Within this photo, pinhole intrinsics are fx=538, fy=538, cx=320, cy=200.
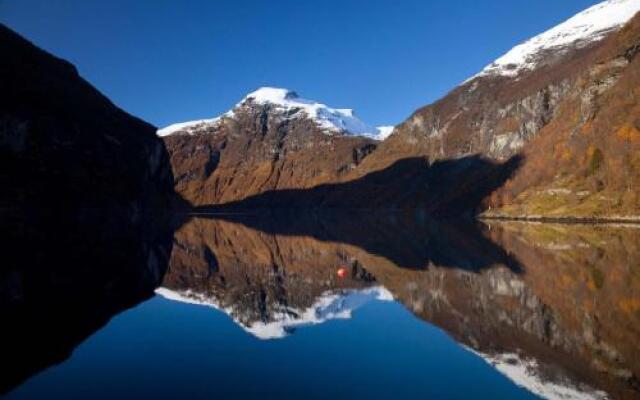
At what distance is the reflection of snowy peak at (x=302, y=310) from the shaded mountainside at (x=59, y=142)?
88698 mm

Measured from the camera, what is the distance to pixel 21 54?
16238 cm

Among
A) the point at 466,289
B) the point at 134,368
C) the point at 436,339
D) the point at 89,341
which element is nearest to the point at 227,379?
the point at 134,368

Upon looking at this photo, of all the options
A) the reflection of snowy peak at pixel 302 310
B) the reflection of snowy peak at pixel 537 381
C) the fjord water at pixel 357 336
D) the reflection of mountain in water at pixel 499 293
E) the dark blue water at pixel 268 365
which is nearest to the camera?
the reflection of snowy peak at pixel 537 381

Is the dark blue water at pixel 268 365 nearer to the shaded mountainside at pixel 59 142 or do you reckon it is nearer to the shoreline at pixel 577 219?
the shoreline at pixel 577 219

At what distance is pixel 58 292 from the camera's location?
1081 inches

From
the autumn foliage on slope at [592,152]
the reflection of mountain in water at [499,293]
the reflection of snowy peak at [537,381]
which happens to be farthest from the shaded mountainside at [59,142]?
the autumn foliage on slope at [592,152]

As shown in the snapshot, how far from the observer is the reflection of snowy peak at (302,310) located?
74.9 ft

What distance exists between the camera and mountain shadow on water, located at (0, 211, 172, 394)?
1769 cm

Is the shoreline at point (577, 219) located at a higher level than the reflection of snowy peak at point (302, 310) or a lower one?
higher

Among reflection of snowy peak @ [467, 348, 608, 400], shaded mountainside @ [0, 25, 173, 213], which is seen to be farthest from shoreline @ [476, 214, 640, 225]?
shaded mountainside @ [0, 25, 173, 213]

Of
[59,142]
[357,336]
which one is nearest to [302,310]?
[357,336]

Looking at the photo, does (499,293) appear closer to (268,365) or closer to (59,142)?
(268,365)

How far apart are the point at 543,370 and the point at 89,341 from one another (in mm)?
15759

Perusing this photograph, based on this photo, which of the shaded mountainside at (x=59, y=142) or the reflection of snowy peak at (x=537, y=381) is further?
the shaded mountainside at (x=59, y=142)
